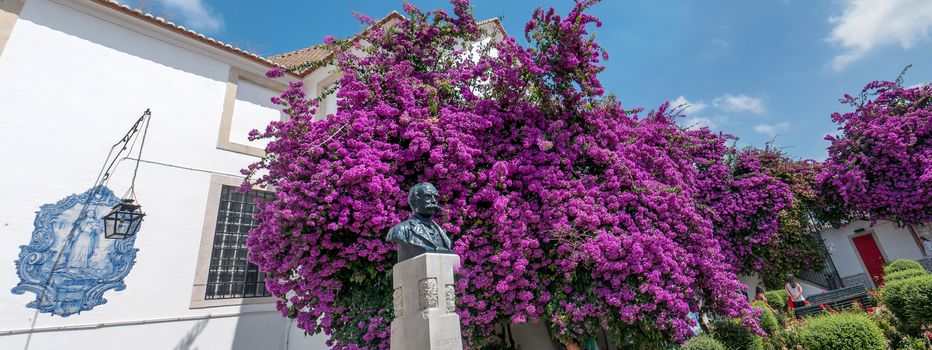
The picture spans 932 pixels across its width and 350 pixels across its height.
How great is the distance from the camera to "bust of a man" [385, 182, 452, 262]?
13.3 ft

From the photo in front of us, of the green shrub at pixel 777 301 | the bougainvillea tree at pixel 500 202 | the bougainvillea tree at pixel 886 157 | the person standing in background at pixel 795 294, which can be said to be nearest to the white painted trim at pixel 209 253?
the bougainvillea tree at pixel 500 202

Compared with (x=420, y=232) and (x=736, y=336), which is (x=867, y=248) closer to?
(x=736, y=336)

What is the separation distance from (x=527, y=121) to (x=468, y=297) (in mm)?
3312

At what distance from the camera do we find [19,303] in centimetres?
602

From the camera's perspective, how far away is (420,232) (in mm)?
4078

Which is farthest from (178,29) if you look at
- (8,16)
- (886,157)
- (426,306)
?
(886,157)

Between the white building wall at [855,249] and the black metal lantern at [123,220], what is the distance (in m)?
21.8

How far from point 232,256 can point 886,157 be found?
59.0 ft

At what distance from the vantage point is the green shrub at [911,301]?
6.37 m

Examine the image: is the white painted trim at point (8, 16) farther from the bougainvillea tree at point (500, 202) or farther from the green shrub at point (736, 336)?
the green shrub at point (736, 336)

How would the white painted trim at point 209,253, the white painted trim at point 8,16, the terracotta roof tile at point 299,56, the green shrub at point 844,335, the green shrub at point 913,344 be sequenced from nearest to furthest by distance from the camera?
the green shrub at point 844,335
the green shrub at point 913,344
the white painted trim at point 8,16
the white painted trim at point 209,253
the terracotta roof tile at point 299,56

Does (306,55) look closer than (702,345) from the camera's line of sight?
No

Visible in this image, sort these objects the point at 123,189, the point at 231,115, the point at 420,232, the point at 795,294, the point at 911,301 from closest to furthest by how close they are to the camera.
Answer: the point at 420,232 < the point at 911,301 < the point at 123,189 < the point at 231,115 < the point at 795,294

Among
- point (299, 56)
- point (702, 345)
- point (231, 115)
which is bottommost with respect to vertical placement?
point (702, 345)
